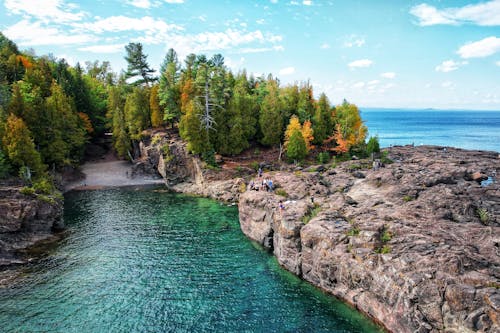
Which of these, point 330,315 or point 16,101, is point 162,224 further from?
point 16,101

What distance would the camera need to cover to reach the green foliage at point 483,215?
101 ft

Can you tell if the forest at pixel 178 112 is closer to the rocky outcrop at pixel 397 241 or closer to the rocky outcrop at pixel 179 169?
the rocky outcrop at pixel 179 169

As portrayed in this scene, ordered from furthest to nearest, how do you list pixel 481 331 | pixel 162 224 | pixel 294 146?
pixel 294 146 → pixel 162 224 → pixel 481 331

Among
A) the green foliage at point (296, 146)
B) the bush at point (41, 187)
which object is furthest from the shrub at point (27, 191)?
the green foliage at point (296, 146)

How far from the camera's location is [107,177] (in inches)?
2852

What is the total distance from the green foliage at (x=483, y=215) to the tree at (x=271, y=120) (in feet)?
148

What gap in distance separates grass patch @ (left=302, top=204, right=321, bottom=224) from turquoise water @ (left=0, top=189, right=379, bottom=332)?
19.9 feet

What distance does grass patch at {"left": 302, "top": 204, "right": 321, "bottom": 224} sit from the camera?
34.9 metres

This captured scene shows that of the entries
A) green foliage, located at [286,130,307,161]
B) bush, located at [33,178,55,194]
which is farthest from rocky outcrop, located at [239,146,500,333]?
bush, located at [33,178,55,194]

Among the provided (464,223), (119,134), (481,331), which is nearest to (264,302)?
(481,331)

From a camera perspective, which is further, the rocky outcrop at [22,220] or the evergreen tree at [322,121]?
the evergreen tree at [322,121]

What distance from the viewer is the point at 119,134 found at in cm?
8000

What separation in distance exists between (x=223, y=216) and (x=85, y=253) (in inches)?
803

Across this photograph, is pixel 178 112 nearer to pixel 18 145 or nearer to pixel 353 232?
pixel 18 145
